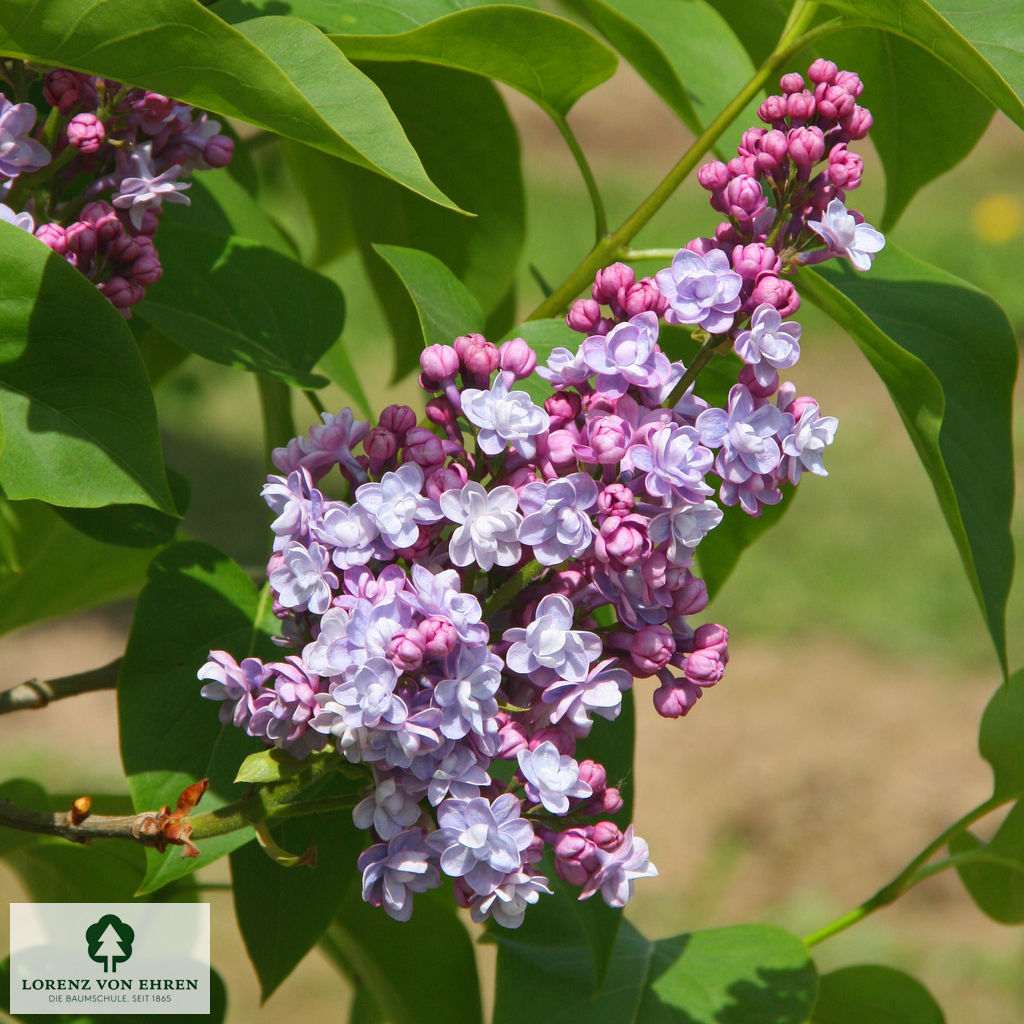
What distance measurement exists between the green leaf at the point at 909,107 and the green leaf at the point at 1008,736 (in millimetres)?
338

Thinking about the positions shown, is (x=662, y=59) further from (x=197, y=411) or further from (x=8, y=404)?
(x=197, y=411)

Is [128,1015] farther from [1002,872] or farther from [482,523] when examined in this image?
[1002,872]

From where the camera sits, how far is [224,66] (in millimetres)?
456

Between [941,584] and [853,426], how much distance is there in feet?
3.09

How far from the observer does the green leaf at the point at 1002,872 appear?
91 centimetres

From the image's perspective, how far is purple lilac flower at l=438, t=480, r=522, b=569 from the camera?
0.47 meters

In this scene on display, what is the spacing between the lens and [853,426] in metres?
4.33

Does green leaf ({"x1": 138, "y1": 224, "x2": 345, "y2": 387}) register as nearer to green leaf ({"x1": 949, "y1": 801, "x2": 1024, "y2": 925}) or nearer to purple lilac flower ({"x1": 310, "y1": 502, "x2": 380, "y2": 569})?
purple lilac flower ({"x1": 310, "y1": 502, "x2": 380, "y2": 569})

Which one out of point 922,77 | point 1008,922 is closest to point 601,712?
point 922,77

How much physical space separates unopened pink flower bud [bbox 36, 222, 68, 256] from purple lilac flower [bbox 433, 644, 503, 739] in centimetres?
26

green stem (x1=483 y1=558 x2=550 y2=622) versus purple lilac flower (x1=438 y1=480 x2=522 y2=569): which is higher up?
purple lilac flower (x1=438 y1=480 x2=522 y2=569)

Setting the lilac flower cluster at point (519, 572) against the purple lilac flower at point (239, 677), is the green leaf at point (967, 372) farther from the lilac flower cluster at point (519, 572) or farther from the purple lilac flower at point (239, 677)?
the purple lilac flower at point (239, 677)

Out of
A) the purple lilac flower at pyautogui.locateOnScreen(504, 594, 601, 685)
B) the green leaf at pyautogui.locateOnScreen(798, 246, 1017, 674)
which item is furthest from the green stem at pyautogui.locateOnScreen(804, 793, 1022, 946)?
the purple lilac flower at pyautogui.locateOnScreen(504, 594, 601, 685)

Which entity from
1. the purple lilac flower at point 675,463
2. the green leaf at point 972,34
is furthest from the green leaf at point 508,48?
the purple lilac flower at point 675,463
